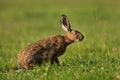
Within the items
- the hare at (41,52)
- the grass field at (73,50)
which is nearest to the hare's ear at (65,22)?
the hare at (41,52)

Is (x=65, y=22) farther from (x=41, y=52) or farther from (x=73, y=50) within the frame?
(x=73, y=50)

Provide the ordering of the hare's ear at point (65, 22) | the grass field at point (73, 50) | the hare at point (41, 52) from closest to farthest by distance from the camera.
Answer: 1. the grass field at point (73, 50)
2. the hare at point (41, 52)
3. the hare's ear at point (65, 22)

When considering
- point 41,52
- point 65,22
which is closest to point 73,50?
point 65,22

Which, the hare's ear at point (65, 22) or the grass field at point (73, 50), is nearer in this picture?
the grass field at point (73, 50)

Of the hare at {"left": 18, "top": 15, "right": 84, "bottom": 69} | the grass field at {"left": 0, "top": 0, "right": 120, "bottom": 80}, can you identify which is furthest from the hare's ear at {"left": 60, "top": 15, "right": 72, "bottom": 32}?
→ the grass field at {"left": 0, "top": 0, "right": 120, "bottom": 80}

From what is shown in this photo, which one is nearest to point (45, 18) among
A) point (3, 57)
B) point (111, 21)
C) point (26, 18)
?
point (26, 18)

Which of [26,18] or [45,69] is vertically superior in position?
[26,18]

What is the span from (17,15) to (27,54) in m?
16.8

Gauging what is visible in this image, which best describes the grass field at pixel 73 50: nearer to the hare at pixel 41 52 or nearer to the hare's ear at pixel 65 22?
the hare at pixel 41 52

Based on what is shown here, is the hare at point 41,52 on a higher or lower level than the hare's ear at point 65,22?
lower

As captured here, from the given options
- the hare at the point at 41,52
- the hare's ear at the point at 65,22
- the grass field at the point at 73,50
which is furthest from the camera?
the hare's ear at the point at 65,22

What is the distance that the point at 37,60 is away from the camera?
30.7 ft

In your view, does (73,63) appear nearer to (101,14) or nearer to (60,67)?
(60,67)

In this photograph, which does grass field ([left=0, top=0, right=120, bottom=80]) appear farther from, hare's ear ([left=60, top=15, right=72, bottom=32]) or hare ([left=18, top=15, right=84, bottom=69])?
hare's ear ([left=60, top=15, right=72, bottom=32])
